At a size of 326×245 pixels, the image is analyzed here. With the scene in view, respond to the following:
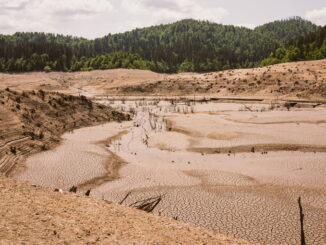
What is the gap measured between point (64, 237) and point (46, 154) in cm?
1252

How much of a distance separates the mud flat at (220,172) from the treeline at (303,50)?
6022cm

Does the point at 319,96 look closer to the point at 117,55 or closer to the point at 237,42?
the point at 117,55

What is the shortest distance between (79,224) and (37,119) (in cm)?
1905

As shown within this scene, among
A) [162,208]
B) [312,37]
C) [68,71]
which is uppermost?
[312,37]

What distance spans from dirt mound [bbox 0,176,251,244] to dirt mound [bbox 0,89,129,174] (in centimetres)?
708

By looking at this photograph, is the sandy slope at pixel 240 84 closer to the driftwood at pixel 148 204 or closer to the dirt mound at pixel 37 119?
the dirt mound at pixel 37 119

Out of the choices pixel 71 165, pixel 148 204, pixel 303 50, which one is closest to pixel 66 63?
pixel 303 50

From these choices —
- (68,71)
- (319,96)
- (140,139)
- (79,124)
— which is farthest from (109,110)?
(68,71)

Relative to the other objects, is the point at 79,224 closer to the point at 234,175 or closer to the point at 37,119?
the point at 234,175

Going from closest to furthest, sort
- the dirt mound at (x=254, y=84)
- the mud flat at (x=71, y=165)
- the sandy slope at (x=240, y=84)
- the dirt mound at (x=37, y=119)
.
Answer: the mud flat at (x=71, y=165) < the dirt mound at (x=37, y=119) < the dirt mound at (x=254, y=84) < the sandy slope at (x=240, y=84)

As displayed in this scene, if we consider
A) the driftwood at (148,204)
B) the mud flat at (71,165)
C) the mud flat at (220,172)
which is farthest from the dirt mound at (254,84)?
the driftwood at (148,204)

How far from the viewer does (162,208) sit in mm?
12414

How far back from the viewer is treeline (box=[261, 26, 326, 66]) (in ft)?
269

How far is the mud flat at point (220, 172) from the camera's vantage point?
1148cm
